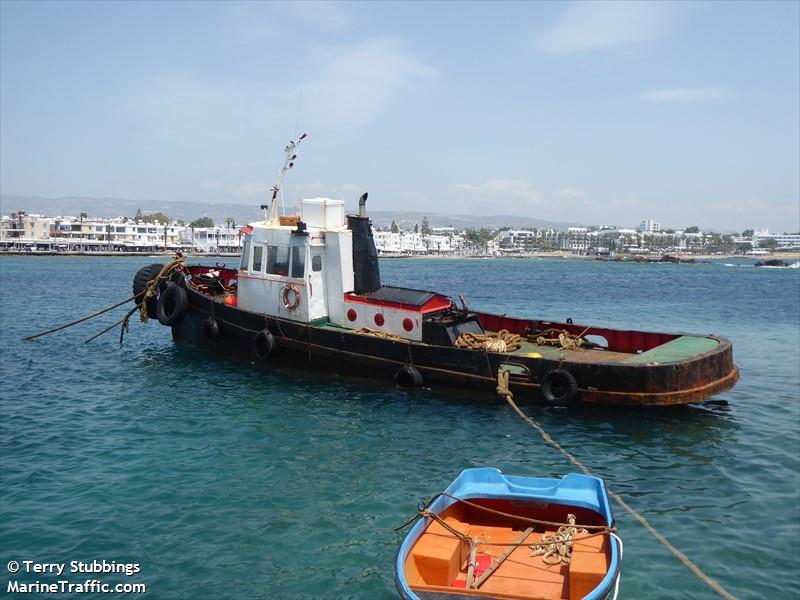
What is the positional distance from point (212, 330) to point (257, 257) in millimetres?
2870

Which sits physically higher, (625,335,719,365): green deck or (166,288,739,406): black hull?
(625,335,719,365): green deck

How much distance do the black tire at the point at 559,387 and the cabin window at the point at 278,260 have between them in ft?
27.8

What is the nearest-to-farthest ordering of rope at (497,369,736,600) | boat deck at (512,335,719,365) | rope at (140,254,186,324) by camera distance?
rope at (497,369,736,600) → boat deck at (512,335,719,365) → rope at (140,254,186,324)

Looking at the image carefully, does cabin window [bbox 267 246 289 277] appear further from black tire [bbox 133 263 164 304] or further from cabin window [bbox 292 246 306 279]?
black tire [bbox 133 263 164 304]

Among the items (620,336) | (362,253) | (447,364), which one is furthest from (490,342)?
(362,253)

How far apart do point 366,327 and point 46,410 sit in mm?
8445

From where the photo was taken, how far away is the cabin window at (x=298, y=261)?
18.4 m

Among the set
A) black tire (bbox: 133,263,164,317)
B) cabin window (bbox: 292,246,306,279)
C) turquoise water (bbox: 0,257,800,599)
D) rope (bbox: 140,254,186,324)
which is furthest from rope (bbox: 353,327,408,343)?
black tire (bbox: 133,263,164,317)

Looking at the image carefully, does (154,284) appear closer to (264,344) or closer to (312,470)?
(264,344)

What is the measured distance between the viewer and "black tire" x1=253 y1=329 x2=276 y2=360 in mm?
18391

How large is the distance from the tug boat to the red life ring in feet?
0.12

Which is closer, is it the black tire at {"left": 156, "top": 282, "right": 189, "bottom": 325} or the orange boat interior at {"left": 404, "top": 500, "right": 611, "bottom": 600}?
the orange boat interior at {"left": 404, "top": 500, "right": 611, "bottom": 600}

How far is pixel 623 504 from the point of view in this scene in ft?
32.4

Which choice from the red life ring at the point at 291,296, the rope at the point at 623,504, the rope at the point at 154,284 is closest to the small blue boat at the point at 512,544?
the rope at the point at 623,504
